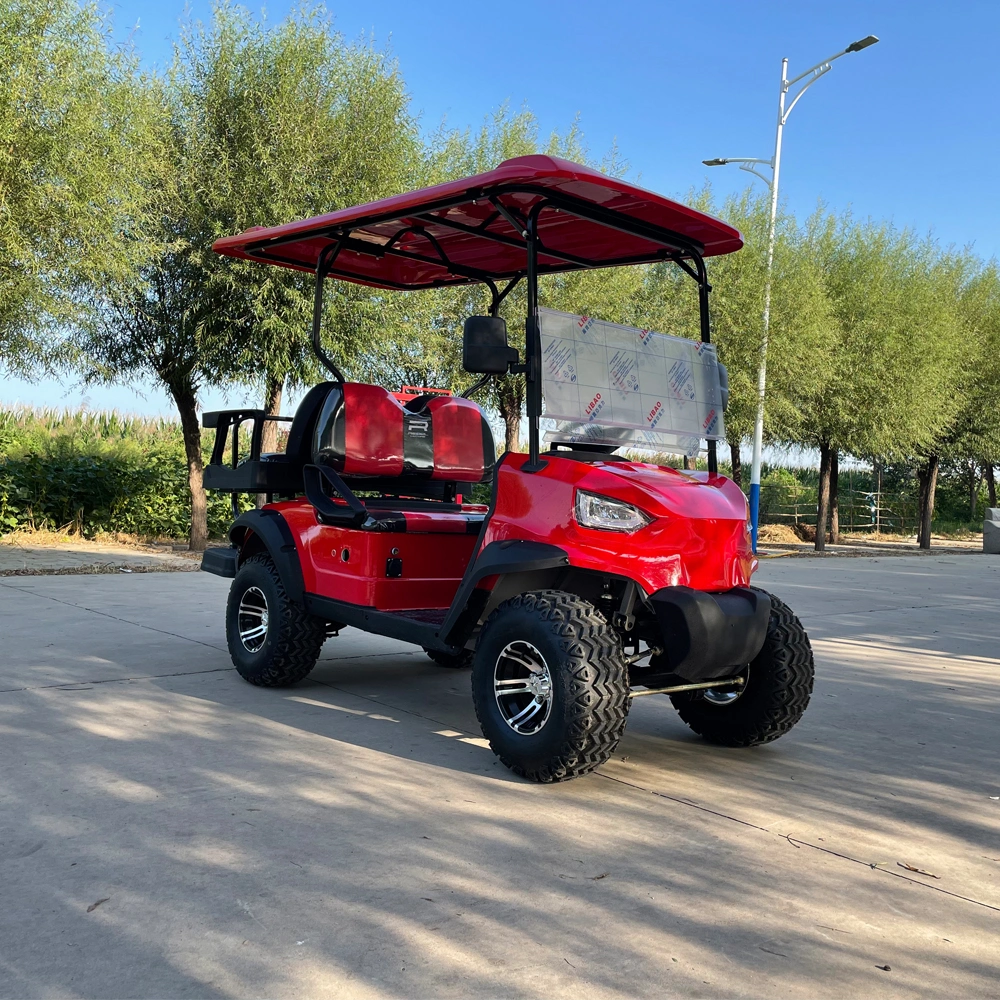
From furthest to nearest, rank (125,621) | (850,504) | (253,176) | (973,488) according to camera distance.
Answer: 1. (973,488)
2. (850,504)
3. (253,176)
4. (125,621)

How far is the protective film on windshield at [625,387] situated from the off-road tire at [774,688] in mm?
1000

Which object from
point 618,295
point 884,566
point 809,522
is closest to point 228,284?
point 618,295

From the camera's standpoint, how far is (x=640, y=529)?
432 centimetres

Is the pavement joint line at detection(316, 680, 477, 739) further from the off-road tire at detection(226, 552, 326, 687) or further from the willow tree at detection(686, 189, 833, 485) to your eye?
the willow tree at detection(686, 189, 833, 485)

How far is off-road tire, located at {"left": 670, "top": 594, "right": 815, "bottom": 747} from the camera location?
477 centimetres

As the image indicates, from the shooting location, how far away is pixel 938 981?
2754 millimetres

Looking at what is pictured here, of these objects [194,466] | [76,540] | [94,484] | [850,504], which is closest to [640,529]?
[194,466]

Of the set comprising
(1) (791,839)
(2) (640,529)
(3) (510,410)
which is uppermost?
(3) (510,410)

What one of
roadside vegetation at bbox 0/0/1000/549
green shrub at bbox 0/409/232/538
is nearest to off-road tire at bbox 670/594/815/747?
roadside vegetation at bbox 0/0/1000/549

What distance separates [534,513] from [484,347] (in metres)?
0.75

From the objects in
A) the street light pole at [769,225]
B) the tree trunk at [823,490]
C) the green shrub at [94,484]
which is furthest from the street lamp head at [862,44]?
the green shrub at [94,484]

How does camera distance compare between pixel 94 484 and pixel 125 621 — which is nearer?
pixel 125 621

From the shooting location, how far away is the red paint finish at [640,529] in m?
4.31

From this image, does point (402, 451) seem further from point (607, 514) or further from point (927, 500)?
point (927, 500)
